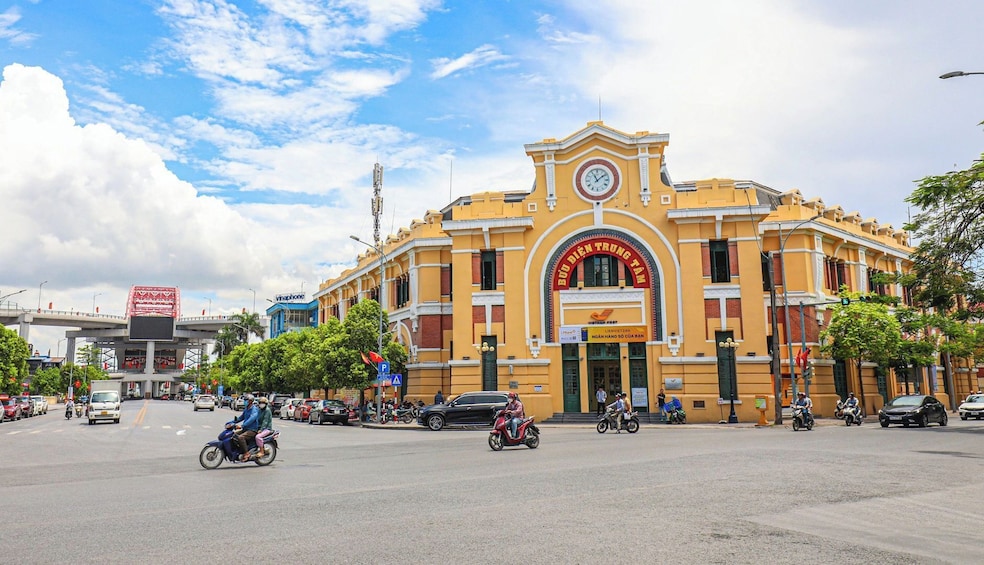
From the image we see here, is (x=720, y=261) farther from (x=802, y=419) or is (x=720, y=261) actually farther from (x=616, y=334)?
(x=802, y=419)

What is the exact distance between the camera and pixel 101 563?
7.57 m

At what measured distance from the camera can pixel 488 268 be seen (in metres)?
42.1

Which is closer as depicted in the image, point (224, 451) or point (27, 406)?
point (224, 451)

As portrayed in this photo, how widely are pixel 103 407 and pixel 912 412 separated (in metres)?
41.5

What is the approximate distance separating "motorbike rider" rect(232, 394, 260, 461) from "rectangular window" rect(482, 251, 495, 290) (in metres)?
25.0

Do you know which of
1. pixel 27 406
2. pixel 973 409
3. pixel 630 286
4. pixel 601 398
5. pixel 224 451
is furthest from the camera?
pixel 27 406

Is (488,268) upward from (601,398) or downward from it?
upward

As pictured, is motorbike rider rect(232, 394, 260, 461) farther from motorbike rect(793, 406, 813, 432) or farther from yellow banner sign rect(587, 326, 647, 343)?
yellow banner sign rect(587, 326, 647, 343)

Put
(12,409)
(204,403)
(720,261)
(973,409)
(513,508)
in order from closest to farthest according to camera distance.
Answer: (513,508) → (720,261) → (973,409) → (12,409) → (204,403)

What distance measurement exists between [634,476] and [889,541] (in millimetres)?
6180

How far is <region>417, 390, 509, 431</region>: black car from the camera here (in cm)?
3366

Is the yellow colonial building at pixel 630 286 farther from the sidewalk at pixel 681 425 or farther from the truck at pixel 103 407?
the truck at pixel 103 407

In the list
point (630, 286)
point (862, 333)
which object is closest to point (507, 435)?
point (630, 286)

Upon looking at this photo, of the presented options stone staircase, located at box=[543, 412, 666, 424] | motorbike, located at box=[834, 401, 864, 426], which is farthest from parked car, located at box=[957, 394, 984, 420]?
stone staircase, located at box=[543, 412, 666, 424]
